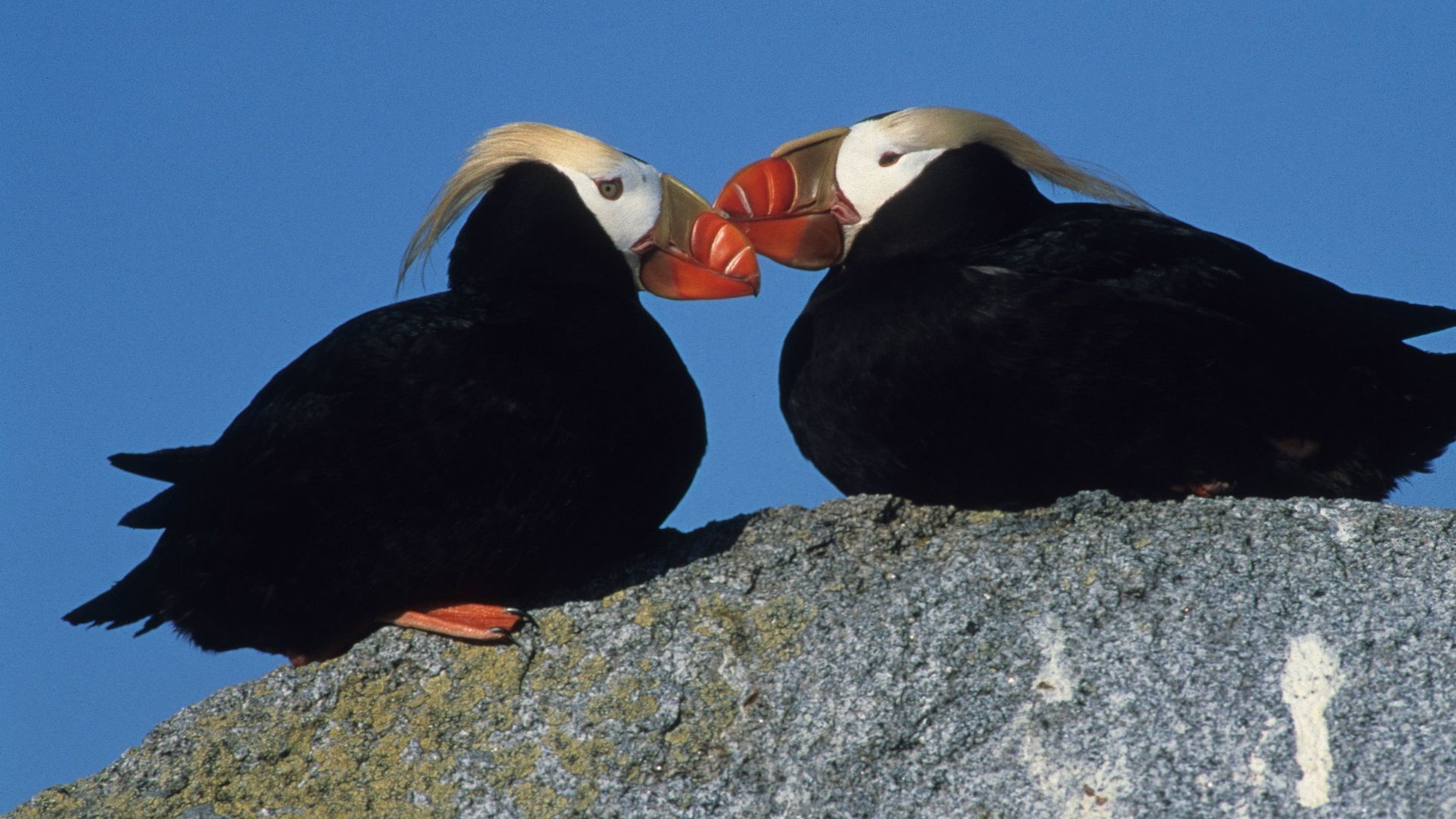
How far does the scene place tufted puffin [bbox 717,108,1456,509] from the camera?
13.4 ft

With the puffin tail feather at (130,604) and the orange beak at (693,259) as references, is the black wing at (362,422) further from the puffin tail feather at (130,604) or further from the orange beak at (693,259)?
the orange beak at (693,259)

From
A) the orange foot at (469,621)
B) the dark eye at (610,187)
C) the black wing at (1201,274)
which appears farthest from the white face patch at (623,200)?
the orange foot at (469,621)

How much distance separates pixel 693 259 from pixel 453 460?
3.48 ft

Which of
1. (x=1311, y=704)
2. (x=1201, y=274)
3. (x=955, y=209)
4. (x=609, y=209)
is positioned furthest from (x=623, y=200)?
(x=1311, y=704)

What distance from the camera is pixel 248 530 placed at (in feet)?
13.0

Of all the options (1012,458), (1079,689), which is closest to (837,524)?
(1012,458)

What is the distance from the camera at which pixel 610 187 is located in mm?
4430

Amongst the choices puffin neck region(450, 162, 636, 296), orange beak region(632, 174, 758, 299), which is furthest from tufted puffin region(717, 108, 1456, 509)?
puffin neck region(450, 162, 636, 296)

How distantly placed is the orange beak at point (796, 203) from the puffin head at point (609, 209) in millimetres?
301

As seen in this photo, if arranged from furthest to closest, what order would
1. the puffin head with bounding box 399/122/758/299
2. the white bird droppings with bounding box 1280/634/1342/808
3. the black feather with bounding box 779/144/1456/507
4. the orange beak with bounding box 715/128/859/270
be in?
the orange beak with bounding box 715/128/859/270 → the puffin head with bounding box 399/122/758/299 → the black feather with bounding box 779/144/1456/507 → the white bird droppings with bounding box 1280/634/1342/808

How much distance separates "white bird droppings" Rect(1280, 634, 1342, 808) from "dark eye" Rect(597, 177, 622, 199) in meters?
2.19

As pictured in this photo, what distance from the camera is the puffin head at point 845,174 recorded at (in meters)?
4.70

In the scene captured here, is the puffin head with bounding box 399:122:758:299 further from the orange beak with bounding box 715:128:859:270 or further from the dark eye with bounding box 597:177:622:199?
the orange beak with bounding box 715:128:859:270

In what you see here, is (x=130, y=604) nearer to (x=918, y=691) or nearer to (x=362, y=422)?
(x=362, y=422)
